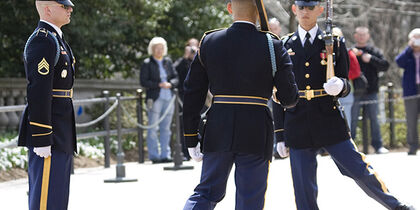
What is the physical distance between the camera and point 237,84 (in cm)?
559

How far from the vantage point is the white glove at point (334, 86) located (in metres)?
6.54

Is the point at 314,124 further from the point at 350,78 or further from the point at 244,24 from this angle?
the point at 350,78

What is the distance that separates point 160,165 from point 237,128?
788 centimetres

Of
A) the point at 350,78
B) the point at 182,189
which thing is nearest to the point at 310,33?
the point at 182,189

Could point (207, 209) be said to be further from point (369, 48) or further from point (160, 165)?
point (369, 48)

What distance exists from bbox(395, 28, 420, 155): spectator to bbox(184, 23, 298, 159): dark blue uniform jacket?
8257 mm

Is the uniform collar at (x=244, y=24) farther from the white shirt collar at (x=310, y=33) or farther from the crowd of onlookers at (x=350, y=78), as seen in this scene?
the crowd of onlookers at (x=350, y=78)

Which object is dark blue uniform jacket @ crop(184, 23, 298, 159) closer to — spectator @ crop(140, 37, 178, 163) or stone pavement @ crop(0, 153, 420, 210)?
stone pavement @ crop(0, 153, 420, 210)

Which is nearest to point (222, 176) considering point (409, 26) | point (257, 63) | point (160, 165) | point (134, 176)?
point (257, 63)

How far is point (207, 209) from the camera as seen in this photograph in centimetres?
557

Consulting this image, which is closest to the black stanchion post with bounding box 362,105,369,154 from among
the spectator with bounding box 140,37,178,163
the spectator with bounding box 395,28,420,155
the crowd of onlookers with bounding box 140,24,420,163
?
the crowd of onlookers with bounding box 140,24,420,163

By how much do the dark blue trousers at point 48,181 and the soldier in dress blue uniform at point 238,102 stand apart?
3.34 ft

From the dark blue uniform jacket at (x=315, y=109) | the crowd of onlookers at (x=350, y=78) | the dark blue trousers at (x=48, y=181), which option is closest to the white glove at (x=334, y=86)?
the dark blue uniform jacket at (x=315, y=109)

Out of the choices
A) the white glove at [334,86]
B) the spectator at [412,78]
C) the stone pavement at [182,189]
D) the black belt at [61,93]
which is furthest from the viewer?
the spectator at [412,78]
